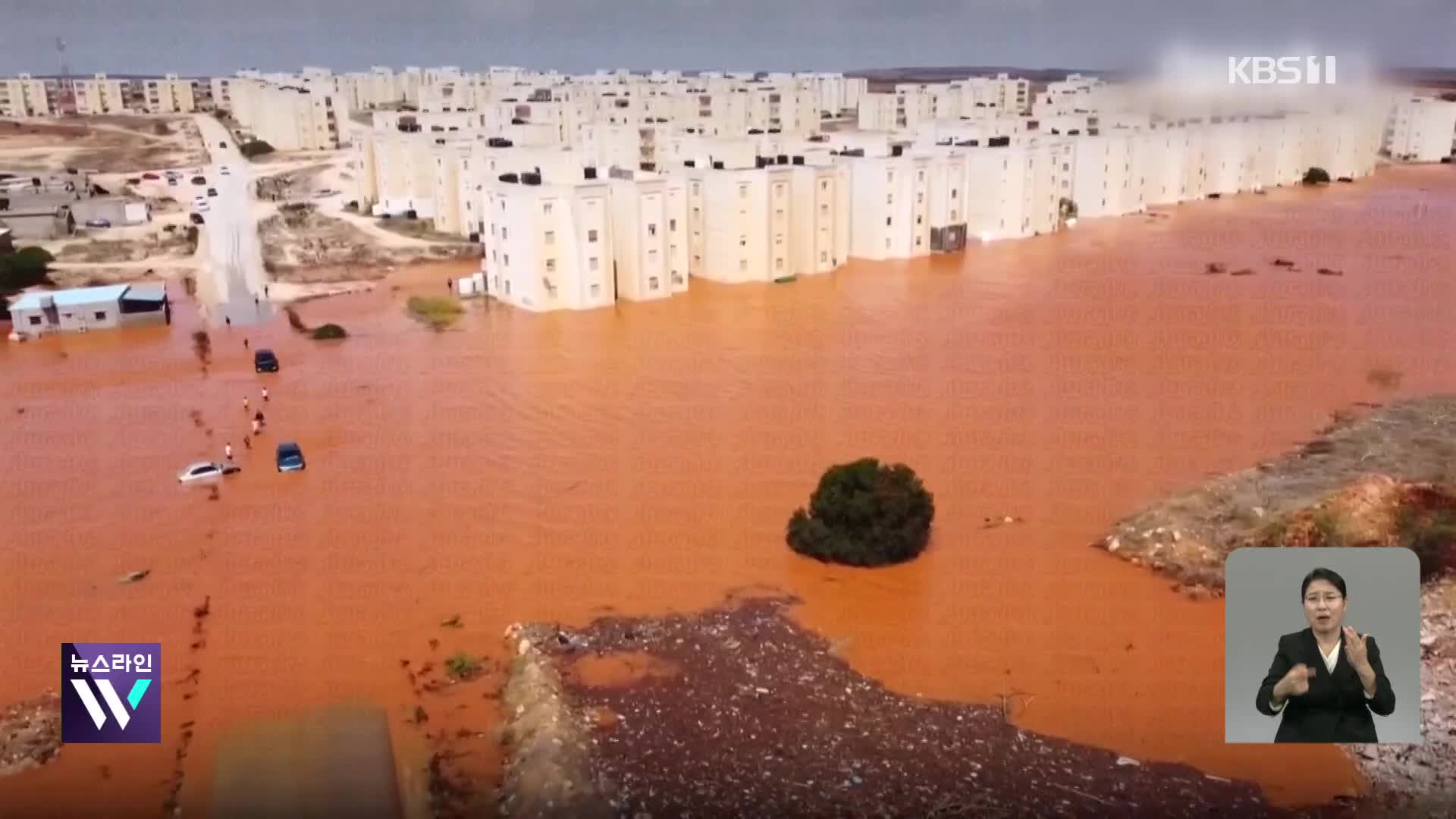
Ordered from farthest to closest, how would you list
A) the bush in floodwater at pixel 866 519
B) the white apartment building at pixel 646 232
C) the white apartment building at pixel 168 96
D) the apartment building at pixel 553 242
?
the white apartment building at pixel 168 96
the white apartment building at pixel 646 232
the apartment building at pixel 553 242
the bush in floodwater at pixel 866 519

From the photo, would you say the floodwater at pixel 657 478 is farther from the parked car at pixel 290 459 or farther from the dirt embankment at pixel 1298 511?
the dirt embankment at pixel 1298 511

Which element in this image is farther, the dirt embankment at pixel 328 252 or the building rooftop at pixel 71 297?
the dirt embankment at pixel 328 252

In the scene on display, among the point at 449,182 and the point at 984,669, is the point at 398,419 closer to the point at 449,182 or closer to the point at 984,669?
the point at 984,669

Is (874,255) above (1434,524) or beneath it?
above

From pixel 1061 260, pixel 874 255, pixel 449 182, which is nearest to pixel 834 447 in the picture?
pixel 874 255

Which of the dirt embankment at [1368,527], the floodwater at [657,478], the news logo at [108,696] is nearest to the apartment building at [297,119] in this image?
the floodwater at [657,478]
